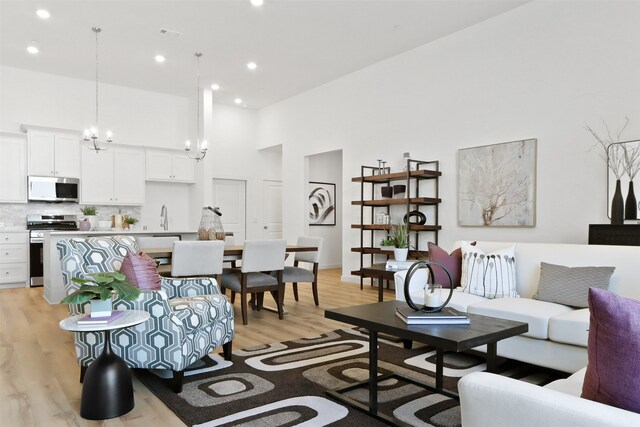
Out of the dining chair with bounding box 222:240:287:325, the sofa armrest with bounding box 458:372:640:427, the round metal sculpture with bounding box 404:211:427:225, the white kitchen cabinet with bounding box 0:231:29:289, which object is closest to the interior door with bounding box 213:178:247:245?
the white kitchen cabinet with bounding box 0:231:29:289

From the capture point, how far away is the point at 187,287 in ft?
10.6

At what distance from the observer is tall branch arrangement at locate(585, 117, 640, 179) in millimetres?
4133

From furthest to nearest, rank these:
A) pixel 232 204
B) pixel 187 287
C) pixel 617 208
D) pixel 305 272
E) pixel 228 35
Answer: pixel 232 204
pixel 228 35
pixel 305 272
pixel 617 208
pixel 187 287

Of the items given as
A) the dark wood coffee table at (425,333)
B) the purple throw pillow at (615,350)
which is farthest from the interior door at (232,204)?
the purple throw pillow at (615,350)

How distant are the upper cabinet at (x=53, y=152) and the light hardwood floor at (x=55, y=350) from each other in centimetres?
185

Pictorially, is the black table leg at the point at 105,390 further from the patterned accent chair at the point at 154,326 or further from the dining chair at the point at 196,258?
the dining chair at the point at 196,258

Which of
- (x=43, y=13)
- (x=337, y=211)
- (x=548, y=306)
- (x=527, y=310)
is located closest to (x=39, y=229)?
(x=43, y=13)

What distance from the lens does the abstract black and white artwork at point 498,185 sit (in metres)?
4.87

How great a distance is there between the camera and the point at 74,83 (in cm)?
741

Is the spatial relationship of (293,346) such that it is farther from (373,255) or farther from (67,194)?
(67,194)

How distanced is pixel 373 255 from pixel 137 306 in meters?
4.65

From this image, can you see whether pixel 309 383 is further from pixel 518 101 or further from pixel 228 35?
pixel 228 35

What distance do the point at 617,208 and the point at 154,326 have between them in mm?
4079

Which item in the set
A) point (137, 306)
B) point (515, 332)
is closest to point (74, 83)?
point (137, 306)
